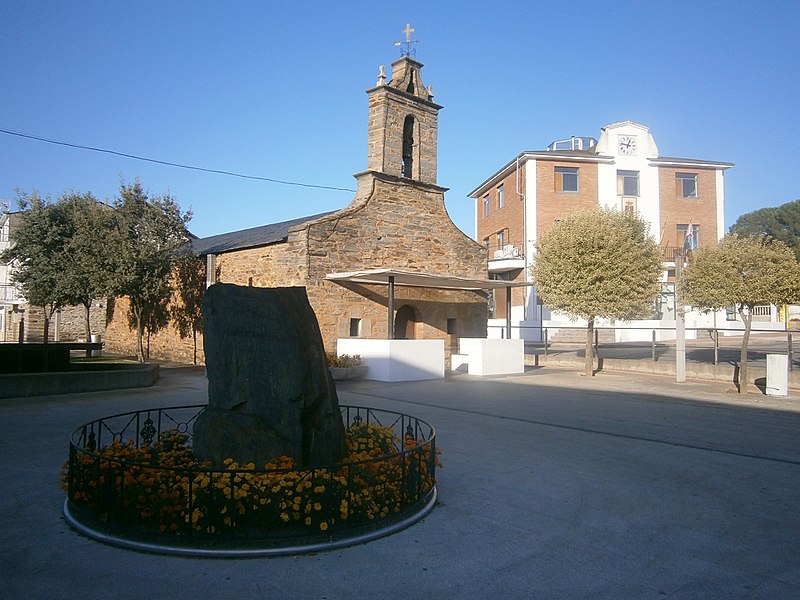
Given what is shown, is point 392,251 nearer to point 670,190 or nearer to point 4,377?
point 4,377

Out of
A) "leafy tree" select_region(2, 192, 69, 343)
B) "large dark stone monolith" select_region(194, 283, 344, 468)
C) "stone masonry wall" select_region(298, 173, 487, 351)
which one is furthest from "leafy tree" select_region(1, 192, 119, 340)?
"large dark stone monolith" select_region(194, 283, 344, 468)

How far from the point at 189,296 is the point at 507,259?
22508 millimetres

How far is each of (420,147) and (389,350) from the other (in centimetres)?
829

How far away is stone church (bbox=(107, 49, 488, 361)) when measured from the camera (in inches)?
698

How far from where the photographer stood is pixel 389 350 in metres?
16.6

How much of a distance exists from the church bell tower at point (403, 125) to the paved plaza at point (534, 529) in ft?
39.8

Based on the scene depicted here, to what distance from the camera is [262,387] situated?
5.25 meters

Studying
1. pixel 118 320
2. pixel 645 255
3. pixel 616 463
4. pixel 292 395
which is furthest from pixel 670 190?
pixel 292 395

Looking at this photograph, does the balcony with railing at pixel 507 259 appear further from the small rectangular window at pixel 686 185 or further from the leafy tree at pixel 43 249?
the leafy tree at pixel 43 249

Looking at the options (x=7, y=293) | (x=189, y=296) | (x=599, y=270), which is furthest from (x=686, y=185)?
(x=7, y=293)

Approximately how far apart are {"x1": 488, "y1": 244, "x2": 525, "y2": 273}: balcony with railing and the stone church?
1691cm

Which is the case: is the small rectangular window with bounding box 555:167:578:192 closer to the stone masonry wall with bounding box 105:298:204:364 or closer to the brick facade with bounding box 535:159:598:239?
the brick facade with bounding box 535:159:598:239

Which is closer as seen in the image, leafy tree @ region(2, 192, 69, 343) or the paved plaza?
the paved plaza

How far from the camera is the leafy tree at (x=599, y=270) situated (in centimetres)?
1800
